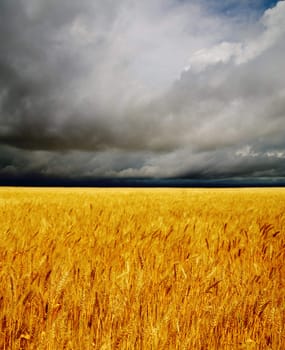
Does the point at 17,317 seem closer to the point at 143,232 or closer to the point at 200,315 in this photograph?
the point at 200,315

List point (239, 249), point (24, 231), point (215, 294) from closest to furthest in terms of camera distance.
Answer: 1. point (215, 294)
2. point (239, 249)
3. point (24, 231)

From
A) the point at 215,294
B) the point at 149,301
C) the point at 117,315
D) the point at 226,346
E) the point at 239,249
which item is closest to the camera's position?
the point at 226,346

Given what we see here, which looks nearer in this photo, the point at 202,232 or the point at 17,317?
the point at 17,317

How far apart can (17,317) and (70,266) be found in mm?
642

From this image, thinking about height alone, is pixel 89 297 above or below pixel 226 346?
above

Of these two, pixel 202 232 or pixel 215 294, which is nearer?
pixel 215 294

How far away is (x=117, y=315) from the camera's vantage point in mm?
1488

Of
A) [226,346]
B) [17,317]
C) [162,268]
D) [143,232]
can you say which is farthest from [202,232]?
[17,317]

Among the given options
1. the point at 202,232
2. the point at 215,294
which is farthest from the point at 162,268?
the point at 202,232

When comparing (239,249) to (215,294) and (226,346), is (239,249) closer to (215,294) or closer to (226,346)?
(215,294)

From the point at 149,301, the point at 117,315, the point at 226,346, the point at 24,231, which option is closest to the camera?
the point at 226,346

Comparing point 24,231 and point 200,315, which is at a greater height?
point 24,231

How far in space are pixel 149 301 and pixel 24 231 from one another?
2068 mm

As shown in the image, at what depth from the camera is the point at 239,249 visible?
105 inches
